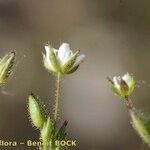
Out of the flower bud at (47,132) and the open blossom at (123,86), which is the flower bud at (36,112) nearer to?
the flower bud at (47,132)

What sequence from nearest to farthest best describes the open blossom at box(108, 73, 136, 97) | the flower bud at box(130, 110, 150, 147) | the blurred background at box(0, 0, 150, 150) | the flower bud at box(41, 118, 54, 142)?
1. the flower bud at box(130, 110, 150, 147)
2. the flower bud at box(41, 118, 54, 142)
3. the open blossom at box(108, 73, 136, 97)
4. the blurred background at box(0, 0, 150, 150)

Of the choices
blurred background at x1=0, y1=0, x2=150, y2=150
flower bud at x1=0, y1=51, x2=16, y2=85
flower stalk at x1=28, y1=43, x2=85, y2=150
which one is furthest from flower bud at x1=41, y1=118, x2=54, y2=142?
blurred background at x1=0, y1=0, x2=150, y2=150

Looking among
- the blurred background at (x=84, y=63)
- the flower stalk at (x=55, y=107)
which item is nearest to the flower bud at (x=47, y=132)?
the flower stalk at (x=55, y=107)

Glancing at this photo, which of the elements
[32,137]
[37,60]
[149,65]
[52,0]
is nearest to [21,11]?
[52,0]

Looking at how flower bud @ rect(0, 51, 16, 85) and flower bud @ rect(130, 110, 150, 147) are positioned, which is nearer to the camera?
flower bud @ rect(130, 110, 150, 147)

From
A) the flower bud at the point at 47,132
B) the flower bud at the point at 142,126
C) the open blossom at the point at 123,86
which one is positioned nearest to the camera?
the flower bud at the point at 142,126

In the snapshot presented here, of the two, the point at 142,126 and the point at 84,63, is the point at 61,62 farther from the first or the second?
the point at 84,63

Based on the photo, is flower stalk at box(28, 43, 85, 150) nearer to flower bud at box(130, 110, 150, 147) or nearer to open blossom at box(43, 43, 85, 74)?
open blossom at box(43, 43, 85, 74)
